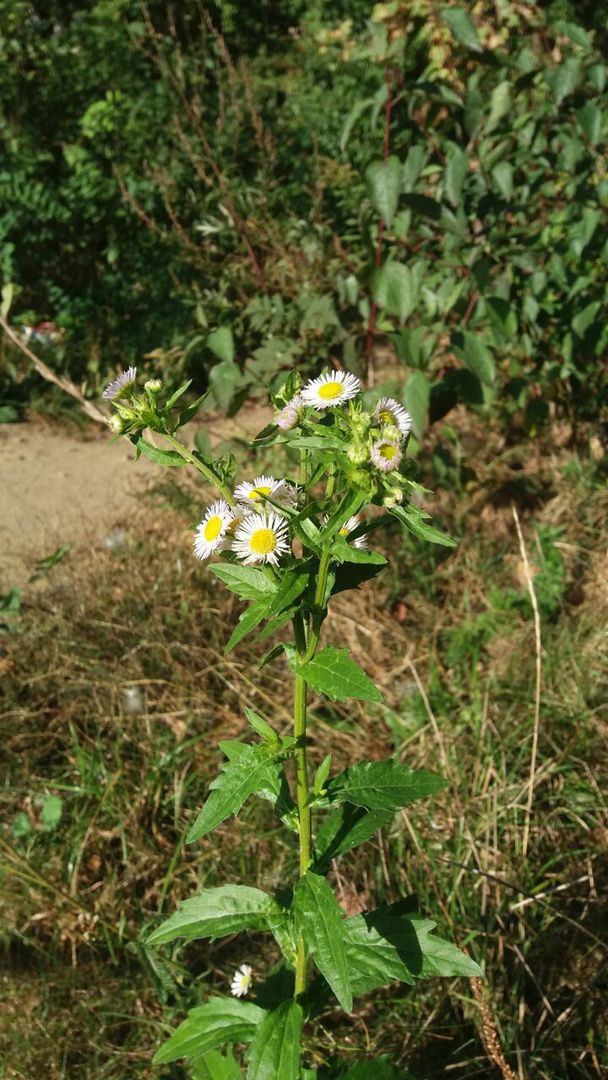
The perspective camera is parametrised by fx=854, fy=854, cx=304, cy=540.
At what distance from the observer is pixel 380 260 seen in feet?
8.84

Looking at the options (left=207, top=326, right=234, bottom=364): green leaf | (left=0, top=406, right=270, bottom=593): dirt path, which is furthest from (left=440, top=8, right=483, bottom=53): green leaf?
(left=0, top=406, right=270, bottom=593): dirt path

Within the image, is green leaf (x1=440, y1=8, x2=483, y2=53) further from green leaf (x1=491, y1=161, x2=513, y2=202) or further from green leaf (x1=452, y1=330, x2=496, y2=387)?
green leaf (x1=452, y1=330, x2=496, y2=387)

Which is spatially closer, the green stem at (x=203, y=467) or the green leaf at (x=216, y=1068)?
the green stem at (x=203, y=467)

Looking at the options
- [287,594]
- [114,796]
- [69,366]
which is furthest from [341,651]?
[69,366]

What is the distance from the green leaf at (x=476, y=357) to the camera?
8.45 feet

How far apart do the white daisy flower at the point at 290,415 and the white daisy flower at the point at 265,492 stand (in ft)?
0.24

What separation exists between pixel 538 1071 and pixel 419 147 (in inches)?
91.3

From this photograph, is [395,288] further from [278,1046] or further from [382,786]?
[278,1046]

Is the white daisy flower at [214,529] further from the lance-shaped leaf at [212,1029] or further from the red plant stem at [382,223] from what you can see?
the red plant stem at [382,223]

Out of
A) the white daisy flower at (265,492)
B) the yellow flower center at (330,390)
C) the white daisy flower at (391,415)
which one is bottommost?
the white daisy flower at (265,492)

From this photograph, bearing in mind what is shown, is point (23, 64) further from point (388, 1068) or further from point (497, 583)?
point (388, 1068)

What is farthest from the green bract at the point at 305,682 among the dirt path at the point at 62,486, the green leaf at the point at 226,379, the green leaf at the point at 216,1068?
the dirt path at the point at 62,486

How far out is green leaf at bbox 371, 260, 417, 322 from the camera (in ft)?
8.40

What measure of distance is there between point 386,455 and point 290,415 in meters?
0.16
